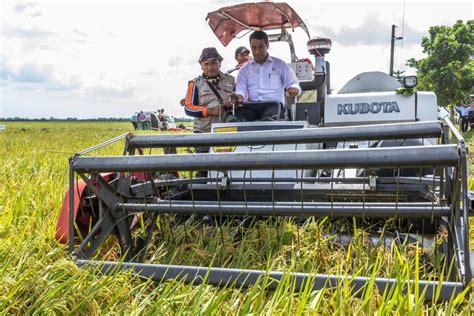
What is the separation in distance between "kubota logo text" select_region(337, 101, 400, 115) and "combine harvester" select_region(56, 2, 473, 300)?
0.9 inches

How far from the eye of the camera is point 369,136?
3.13 m

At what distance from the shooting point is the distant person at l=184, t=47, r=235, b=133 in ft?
16.7

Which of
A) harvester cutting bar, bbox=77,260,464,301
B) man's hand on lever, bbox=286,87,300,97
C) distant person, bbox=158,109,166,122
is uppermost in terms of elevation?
man's hand on lever, bbox=286,87,300,97

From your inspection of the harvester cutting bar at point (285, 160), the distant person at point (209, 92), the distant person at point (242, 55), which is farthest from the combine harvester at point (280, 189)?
the distant person at point (242, 55)

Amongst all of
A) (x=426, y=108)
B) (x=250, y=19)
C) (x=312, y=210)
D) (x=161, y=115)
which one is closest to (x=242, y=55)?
(x=250, y=19)

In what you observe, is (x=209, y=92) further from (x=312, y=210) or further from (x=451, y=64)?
(x=451, y=64)

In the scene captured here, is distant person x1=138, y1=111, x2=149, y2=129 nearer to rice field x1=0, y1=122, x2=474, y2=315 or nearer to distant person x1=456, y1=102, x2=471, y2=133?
distant person x1=456, y1=102, x2=471, y2=133

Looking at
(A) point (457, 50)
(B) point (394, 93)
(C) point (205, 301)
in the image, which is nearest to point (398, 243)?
Answer: (C) point (205, 301)

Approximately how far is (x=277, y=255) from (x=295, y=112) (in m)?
2.48

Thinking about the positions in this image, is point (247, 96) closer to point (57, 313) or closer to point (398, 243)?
point (398, 243)

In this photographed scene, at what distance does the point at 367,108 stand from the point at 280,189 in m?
2.03

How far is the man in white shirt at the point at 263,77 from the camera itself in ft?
16.1

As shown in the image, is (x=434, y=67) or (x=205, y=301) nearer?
(x=205, y=301)

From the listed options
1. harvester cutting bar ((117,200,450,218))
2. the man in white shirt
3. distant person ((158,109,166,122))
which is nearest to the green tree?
distant person ((158,109,166,122))
